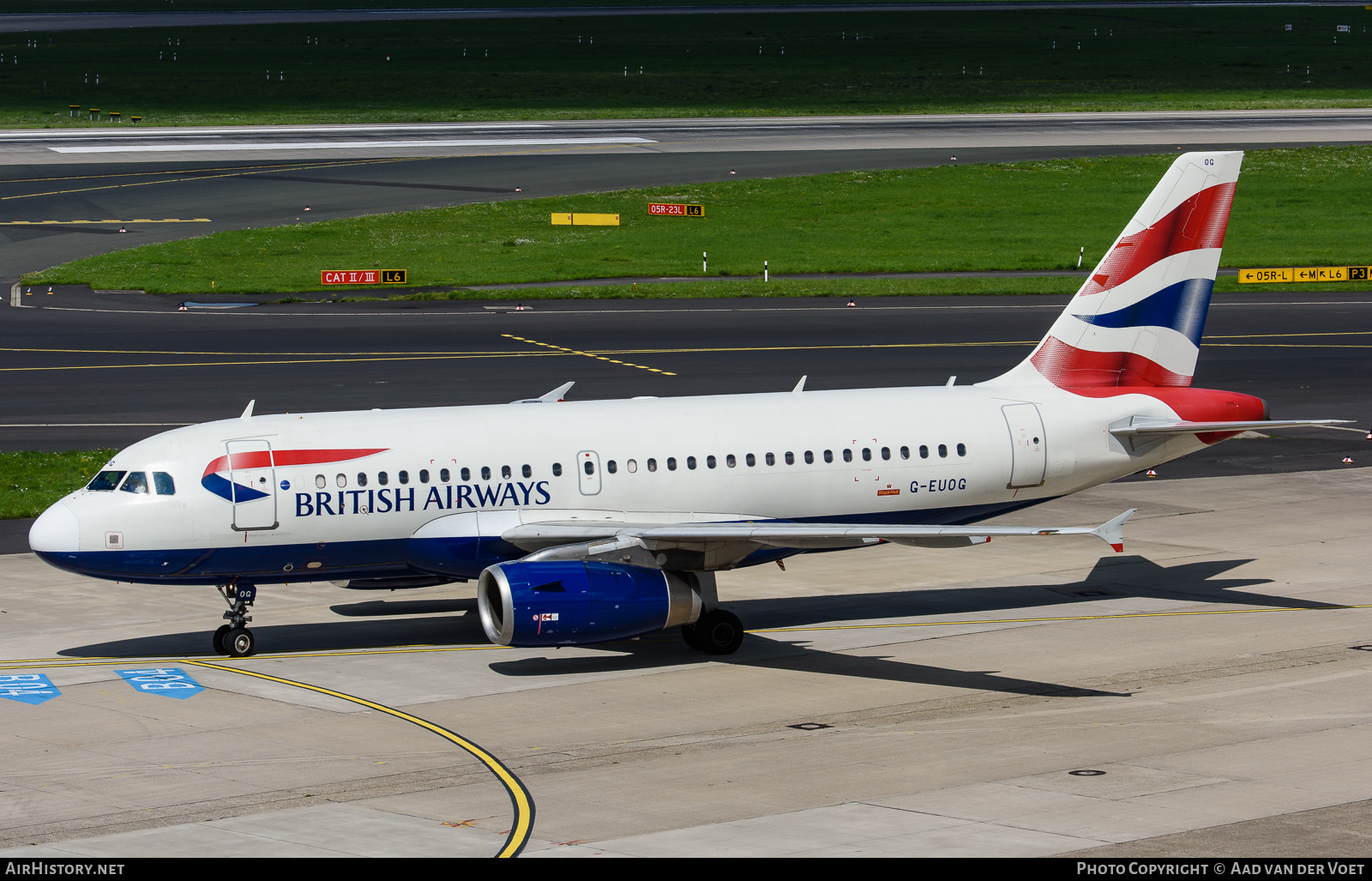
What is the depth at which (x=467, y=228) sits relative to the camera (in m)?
88.4

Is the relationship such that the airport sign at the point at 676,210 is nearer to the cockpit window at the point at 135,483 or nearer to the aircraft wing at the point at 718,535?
the aircraft wing at the point at 718,535

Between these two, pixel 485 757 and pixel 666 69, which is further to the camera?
pixel 666 69

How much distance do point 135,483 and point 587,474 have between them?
26.1 feet

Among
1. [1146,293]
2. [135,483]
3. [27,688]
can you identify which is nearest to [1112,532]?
[1146,293]

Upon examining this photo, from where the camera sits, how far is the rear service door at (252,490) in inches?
1166

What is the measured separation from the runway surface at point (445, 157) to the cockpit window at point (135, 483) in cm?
5219

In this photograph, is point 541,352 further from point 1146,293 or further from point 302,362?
point 1146,293

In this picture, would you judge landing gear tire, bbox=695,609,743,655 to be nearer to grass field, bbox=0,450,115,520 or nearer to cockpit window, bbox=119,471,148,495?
A: cockpit window, bbox=119,471,148,495

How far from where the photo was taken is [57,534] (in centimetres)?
2919

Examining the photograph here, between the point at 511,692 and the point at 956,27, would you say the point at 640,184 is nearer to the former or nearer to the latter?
the point at 511,692

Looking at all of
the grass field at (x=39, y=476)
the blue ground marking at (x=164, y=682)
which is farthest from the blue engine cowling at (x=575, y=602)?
the grass field at (x=39, y=476)

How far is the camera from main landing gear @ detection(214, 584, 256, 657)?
30.5m

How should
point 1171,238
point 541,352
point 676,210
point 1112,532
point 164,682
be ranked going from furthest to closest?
point 676,210 < point 541,352 < point 1171,238 < point 164,682 < point 1112,532

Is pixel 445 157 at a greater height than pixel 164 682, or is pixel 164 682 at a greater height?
pixel 445 157
